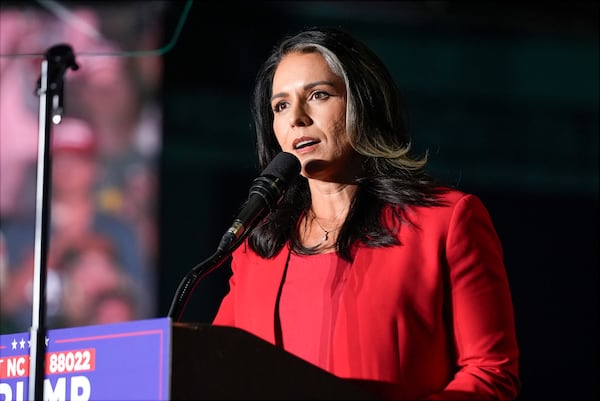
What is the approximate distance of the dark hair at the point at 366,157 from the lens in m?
1.95

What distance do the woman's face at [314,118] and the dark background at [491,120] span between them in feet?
7.49

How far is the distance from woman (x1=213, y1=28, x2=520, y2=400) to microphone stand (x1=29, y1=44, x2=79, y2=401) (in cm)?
54

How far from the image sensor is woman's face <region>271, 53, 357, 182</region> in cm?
198

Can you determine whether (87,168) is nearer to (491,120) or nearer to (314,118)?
(491,120)

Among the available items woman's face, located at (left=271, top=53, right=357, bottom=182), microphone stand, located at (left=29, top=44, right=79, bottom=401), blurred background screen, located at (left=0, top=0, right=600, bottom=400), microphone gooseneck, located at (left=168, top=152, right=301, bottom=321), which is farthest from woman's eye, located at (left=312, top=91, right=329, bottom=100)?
blurred background screen, located at (left=0, top=0, right=600, bottom=400)

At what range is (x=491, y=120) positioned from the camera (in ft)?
14.7

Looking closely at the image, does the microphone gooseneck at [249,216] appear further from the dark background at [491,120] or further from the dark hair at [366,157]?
the dark background at [491,120]

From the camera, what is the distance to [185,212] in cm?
429

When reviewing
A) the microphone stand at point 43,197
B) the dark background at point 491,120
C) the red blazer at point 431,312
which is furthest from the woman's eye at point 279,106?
the dark background at point 491,120

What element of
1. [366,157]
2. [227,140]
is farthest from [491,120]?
[366,157]

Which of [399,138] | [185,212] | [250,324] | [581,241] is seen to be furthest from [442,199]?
[581,241]

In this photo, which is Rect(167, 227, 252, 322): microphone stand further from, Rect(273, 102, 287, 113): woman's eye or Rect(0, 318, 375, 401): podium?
Rect(273, 102, 287, 113): woman's eye

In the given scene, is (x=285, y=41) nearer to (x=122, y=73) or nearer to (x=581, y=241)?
(x=122, y=73)

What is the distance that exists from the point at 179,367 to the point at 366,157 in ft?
2.87
